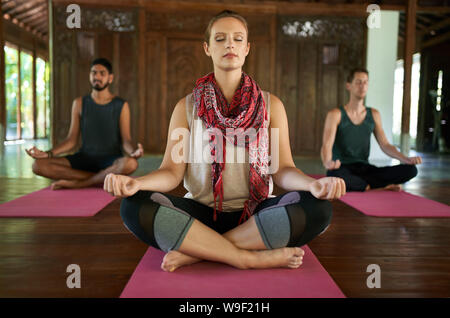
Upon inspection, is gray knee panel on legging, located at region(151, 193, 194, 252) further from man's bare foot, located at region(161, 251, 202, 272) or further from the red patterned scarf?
the red patterned scarf

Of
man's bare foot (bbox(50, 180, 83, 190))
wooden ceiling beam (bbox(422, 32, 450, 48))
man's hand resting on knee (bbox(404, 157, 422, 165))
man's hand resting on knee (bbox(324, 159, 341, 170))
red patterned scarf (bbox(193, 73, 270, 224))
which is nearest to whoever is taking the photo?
red patterned scarf (bbox(193, 73, 270, 224))

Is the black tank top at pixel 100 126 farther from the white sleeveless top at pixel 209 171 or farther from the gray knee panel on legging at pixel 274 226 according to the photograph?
the gray knee panel on legging at pixel 274 226

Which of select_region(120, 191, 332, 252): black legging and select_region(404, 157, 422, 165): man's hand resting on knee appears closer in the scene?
select_region(120, 191, 332, 252): black legging

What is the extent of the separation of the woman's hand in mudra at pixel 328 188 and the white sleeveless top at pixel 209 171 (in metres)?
0.36

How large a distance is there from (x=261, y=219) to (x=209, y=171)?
1.07 ft

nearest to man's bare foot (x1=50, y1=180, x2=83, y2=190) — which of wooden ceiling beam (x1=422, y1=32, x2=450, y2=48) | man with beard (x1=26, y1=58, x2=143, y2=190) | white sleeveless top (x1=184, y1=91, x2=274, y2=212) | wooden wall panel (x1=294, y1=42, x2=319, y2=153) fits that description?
man with beard (x1=26, y1=58, x2=143, y2=190)

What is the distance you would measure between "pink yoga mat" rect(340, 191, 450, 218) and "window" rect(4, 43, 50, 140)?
856 centimetres

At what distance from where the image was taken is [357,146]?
3.43m

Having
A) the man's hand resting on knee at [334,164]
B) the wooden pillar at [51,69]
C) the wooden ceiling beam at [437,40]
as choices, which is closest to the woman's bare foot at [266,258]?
the man's hand resting on knee at [334,164]

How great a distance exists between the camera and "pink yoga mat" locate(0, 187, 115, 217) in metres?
2.38

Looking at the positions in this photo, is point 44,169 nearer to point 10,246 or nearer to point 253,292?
point 10,246

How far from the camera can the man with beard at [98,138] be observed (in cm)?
331

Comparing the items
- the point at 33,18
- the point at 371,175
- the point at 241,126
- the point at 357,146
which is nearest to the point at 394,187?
the point at 371,175
